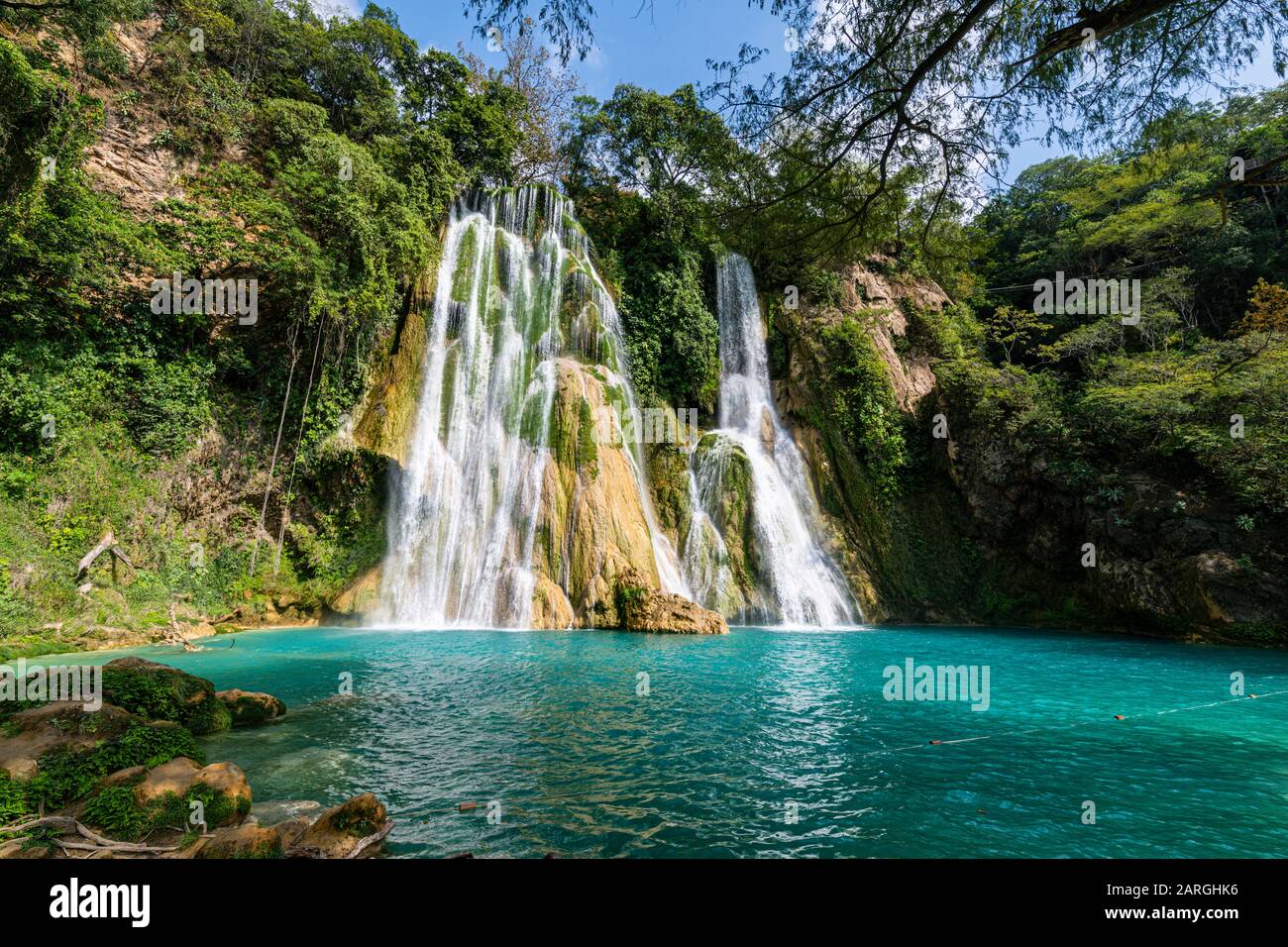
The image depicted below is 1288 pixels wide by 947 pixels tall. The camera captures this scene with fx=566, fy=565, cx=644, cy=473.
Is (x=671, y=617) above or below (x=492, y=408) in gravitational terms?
below

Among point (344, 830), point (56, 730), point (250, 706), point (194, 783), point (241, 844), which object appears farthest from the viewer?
point (250, 706)

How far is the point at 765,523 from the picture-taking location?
18531 mm

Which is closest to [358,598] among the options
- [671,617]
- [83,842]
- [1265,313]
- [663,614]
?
[663,614]

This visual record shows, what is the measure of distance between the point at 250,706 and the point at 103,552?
10.0 m

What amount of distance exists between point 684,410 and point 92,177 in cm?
1857

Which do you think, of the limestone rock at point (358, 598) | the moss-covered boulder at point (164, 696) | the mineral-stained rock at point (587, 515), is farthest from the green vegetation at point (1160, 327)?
the limestone rock at point (358, 598)

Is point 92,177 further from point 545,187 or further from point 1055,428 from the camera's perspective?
point 1055,428

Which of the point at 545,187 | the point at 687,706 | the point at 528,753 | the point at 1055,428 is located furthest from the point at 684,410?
the point at 528,753

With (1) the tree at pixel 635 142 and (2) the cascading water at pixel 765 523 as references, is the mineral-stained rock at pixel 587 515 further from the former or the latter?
(1) the tree at pixel 635 142

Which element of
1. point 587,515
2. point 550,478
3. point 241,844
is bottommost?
point 241,844

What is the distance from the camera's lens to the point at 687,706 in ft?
23.5

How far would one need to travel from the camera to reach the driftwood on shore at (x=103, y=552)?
12.2 m

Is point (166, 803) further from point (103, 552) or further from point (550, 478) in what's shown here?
point (550, 478)
